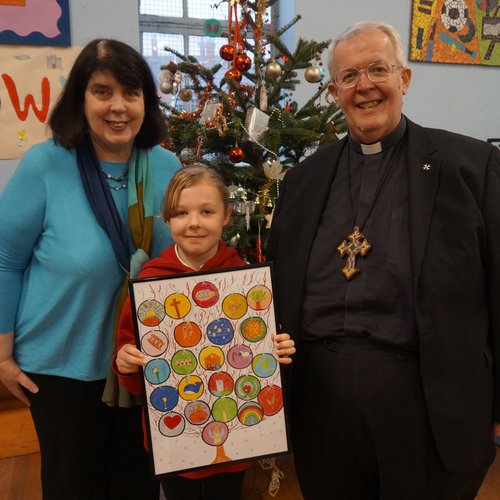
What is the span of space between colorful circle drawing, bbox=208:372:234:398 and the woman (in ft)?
0.98

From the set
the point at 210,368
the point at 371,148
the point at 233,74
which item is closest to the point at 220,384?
the point at 210,368

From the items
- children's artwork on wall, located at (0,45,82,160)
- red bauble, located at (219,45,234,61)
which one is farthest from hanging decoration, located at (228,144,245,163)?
children's artwork on wall, located at (0,45,82,160)

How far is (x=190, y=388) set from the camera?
1264mm

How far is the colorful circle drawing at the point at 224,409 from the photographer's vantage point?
1280mm

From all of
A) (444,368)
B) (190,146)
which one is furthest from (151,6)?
(444,368)

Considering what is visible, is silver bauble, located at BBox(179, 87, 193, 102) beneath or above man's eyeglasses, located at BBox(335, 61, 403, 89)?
above

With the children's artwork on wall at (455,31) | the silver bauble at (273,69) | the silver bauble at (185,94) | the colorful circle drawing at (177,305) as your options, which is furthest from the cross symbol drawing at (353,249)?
the children's artwork on wall at (455,31)

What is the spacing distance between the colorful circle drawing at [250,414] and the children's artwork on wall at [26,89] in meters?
2.86

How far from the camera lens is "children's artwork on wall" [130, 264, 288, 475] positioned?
4.03 ft

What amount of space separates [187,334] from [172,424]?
0.80ft

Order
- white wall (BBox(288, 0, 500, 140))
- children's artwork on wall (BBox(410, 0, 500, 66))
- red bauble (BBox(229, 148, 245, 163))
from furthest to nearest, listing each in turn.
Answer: children's artwork on wall (BBox(410, 0, 500, 66)), white wall (BBox(288, 0, 500, 140)), red bauble (BBox(229, 148, 245, 163))

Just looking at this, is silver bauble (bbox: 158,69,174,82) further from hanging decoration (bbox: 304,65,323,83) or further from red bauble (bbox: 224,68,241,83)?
hanging decoration (bbox: 304,65,323,83)

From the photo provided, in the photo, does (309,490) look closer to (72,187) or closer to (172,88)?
(72,187)

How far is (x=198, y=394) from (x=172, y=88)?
1.79m
